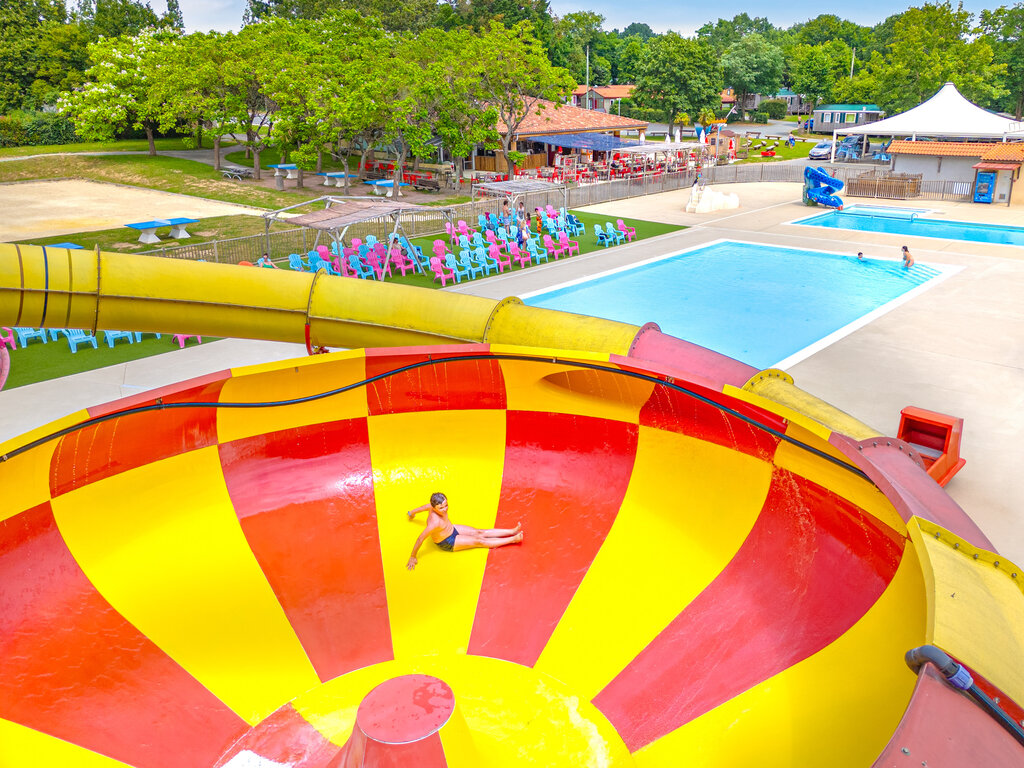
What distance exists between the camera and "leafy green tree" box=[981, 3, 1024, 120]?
63375mm

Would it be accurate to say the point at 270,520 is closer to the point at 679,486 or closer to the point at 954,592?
the point at 679,486

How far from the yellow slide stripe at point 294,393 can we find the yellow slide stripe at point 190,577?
453 mm

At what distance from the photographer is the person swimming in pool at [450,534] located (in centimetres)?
620

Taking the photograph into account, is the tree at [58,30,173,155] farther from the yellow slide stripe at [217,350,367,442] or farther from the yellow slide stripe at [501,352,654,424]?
the yellow slide stripe at [501,352,654,424]

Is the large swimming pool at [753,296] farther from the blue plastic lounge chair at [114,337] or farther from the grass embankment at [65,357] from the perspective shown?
the blue plastic lounge chair at [114,337]

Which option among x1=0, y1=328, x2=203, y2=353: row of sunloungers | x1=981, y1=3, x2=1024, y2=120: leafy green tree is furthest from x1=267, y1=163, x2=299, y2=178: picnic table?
x1=981, y1=3, x2=1024, y2=120: leafy green tree

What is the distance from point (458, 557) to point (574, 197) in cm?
2674

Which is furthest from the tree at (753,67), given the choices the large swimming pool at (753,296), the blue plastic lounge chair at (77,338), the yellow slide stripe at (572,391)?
the yellow slide stripe at (572,391)

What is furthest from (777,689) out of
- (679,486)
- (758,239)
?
(758,239)

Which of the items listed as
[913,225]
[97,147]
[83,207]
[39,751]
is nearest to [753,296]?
[913,225]

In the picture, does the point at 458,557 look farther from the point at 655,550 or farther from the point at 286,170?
the point at 286,170

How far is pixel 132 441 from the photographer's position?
587cm

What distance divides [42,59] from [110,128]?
20.9 meters

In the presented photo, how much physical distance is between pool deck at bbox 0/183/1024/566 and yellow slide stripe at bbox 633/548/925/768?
470cm
